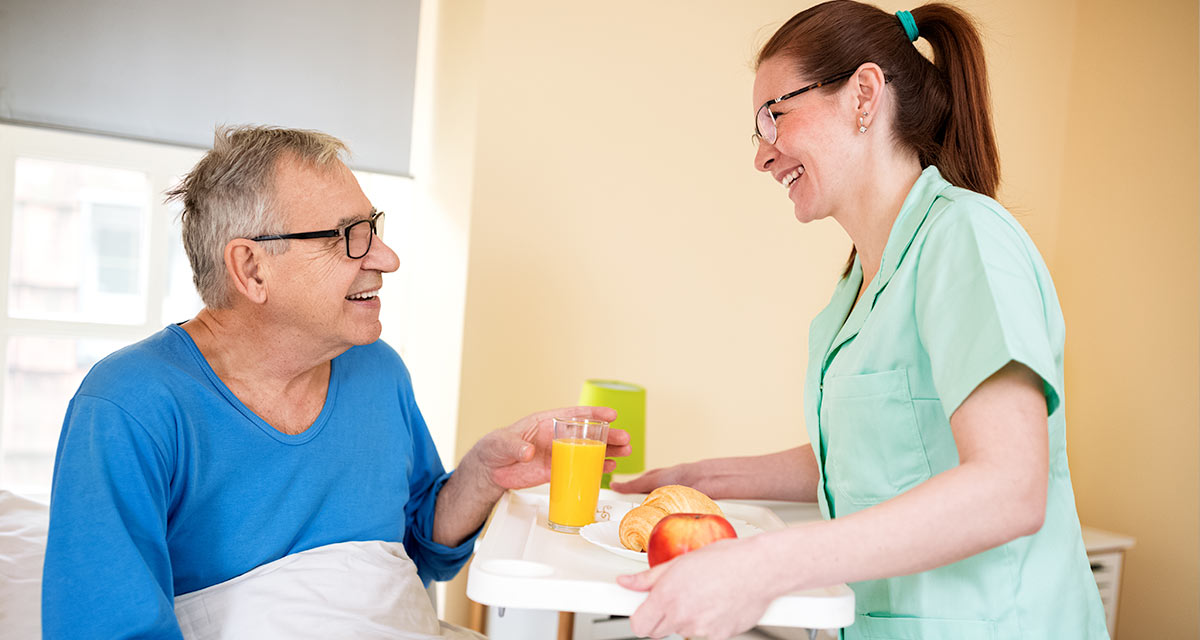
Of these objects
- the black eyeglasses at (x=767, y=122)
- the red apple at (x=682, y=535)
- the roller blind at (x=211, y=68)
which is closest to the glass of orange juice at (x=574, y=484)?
the red apple at (x=682, y=535)

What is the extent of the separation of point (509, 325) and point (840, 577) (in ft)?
5.83

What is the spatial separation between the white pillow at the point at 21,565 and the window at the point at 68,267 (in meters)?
0.66

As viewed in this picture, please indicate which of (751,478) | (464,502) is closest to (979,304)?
(751,478)

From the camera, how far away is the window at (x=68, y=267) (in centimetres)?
259

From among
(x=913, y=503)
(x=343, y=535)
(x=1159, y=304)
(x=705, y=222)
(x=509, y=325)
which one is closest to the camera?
(x=913, y=503)

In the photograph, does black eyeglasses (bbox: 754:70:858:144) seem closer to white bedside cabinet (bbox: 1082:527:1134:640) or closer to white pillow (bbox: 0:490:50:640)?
white pillow (bbox: 0:490:50:640)

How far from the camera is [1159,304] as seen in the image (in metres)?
2.93

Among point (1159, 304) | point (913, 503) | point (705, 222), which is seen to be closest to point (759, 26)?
point (705, 222)

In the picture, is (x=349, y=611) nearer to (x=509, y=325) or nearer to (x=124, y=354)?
(x=124, y=354)

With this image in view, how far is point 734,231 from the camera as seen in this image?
2773 millimetres

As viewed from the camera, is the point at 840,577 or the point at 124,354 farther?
the point at 124,354

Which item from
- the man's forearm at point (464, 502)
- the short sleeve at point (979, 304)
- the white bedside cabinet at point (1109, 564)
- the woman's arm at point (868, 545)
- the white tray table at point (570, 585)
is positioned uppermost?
the short sleeve at point (979, 304)

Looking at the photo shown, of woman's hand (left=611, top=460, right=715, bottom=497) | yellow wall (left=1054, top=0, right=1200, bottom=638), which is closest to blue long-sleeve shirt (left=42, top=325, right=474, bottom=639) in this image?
woman's hand (left=611, top=460, right=715, bottom=497)

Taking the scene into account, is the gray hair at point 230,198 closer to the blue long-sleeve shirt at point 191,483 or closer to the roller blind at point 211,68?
the blue long-sleeve shirt at point 191,483
